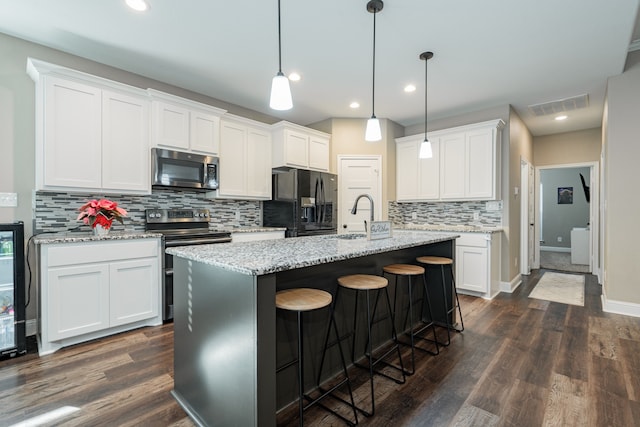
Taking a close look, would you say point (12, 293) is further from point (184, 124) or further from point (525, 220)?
point (525, 220)

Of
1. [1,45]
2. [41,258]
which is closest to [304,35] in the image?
[1,45]

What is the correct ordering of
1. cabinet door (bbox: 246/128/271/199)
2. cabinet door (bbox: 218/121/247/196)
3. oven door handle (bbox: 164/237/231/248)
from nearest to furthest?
oven door handle (bbox: 164/237/231/248)
cabinet door (bbox: 218/121/247/196)
cabinet door (bbox: 246/128/271/199)

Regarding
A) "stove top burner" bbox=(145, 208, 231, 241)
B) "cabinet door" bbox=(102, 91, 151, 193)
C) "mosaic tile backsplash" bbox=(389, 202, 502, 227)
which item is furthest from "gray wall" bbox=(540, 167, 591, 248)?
"cabinet door" bbox=(102, 91, 151, 193)

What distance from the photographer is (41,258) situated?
2342 millimetres

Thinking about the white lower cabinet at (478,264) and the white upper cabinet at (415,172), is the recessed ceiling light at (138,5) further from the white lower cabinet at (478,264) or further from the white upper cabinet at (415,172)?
the white lower cabinet at (478,264)

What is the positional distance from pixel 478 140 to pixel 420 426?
12.2 feet

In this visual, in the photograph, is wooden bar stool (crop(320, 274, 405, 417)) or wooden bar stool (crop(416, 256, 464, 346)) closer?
wooden bar stool (crop(320, 274, 405, 417))

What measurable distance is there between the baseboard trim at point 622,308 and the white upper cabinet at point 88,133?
200 inches

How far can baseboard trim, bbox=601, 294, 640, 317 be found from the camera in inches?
126

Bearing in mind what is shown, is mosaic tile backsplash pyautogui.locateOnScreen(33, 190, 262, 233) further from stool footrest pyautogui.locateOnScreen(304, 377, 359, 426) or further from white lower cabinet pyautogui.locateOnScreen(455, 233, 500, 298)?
white lower cabinet pyautogui.locateOnScreen(455, 233, 500, 298)

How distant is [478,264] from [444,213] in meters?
1.16

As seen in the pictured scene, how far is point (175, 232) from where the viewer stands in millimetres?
3156

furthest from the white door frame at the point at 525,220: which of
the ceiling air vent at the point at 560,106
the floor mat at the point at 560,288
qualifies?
the ceiling air vent at the point at 560,106

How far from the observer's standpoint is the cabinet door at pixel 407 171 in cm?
481
